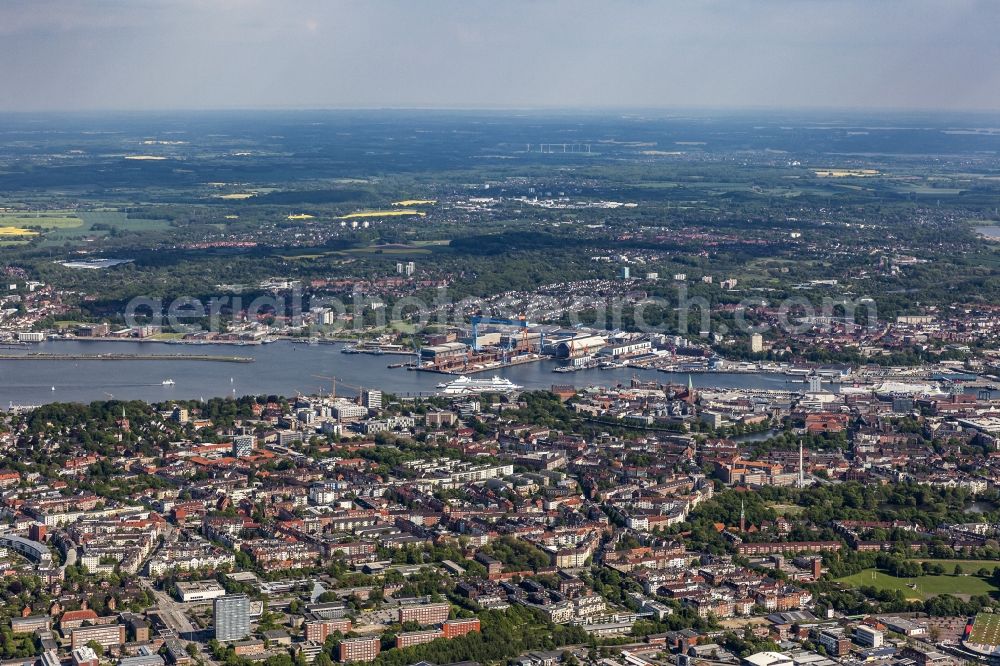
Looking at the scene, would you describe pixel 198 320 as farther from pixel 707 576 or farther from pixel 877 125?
pixel 877 125

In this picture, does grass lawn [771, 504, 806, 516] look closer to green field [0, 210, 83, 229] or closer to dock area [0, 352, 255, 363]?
dock area [0, 352, 255, 363]

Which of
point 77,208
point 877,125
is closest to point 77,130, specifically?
point 877,125

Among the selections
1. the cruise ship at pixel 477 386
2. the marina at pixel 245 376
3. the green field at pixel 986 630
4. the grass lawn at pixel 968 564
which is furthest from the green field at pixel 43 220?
the green field at pixel 986 630

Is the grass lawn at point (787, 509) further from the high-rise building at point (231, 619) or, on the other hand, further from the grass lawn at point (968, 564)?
the high-rise building at point (231, 619)

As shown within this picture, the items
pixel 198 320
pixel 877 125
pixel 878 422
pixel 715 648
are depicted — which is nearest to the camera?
pixel 715 648

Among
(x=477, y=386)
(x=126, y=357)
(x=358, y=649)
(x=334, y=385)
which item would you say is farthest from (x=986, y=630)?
(x=126, y=357)

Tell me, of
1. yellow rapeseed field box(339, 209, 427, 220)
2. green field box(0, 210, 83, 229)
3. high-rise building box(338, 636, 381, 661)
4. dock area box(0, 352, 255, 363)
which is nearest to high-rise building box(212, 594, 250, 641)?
high-rise building box(338, 636, 381, 661)

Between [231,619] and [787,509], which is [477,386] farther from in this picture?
[231,619]
